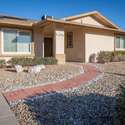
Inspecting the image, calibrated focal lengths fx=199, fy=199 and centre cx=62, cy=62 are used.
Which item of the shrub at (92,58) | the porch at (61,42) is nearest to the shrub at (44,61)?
the porch at (61,42)

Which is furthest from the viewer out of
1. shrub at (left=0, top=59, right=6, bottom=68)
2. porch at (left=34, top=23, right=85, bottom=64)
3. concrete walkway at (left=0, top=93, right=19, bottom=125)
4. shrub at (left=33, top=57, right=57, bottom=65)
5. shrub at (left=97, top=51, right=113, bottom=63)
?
shrub at (left=97, top=51, right=113, bottom=63)

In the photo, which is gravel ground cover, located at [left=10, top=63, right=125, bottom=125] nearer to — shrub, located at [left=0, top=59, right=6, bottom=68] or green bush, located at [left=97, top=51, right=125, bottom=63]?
shrub, located at [left=0, top=59, right=6, bottom=68]

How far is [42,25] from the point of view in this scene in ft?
54.2

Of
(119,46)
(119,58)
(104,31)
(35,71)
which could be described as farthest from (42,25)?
(119,46)

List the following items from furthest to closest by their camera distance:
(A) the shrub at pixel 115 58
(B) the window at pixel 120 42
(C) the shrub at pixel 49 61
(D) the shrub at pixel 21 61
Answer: (B) the window at pixel 120 42
(A) the shrub at pixel 115 58
(C) the shrub at pixel 49 61
(D) the shrub at pixel 21 61

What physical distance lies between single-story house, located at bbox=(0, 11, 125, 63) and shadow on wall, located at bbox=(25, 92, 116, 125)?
31.8ft

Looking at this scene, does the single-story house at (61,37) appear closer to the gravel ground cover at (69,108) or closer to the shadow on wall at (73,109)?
the gravel ground cover at (69,108)

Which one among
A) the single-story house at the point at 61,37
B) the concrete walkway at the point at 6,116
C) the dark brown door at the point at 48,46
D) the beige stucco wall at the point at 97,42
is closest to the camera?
the concrete walkway at the point at 6,116

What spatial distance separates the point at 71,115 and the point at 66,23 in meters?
12.1

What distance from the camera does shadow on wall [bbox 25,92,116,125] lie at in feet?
16.2

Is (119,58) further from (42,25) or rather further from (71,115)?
(71,115)

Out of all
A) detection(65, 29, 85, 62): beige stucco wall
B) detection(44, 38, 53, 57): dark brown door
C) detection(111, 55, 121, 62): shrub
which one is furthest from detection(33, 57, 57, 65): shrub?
detection(111, 55, 121, 62): shrub

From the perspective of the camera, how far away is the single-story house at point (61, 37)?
1585 centimetres

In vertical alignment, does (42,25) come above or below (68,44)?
above
